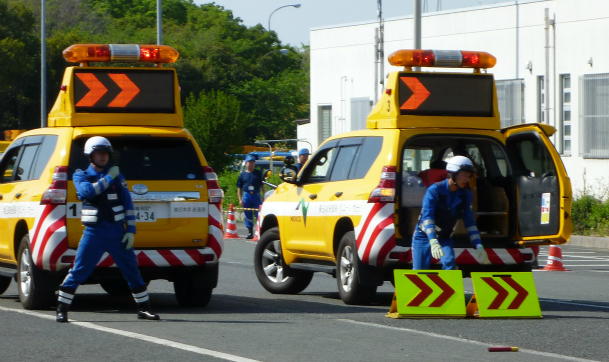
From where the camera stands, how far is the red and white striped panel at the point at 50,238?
13484 mm

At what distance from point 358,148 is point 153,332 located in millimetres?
4157

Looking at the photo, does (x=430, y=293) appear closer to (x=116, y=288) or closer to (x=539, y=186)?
(x=539, y=186)

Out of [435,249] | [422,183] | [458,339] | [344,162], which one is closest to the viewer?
[458,339]

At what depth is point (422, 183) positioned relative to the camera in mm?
14969

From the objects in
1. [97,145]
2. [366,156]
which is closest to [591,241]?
[366,156]

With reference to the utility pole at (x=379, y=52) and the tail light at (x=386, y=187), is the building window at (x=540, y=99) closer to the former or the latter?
the utility pole at (x=379, y=52)

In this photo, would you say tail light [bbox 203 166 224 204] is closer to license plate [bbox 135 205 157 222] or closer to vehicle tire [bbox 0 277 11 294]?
license plate [bbox 135 205 157 222]

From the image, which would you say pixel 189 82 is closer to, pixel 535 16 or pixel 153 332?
pixel 535 16

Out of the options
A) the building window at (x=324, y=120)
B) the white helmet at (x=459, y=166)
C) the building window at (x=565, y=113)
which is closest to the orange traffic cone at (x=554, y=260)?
the white helmet at (x=459, y=166)

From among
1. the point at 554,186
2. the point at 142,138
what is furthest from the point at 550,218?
the point at 142,138

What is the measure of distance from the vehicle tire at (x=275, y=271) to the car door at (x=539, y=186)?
9.35 ft

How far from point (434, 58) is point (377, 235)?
2288 millimetres

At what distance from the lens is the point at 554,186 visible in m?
14.8

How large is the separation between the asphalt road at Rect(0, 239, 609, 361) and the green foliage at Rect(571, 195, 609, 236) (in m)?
12.5
